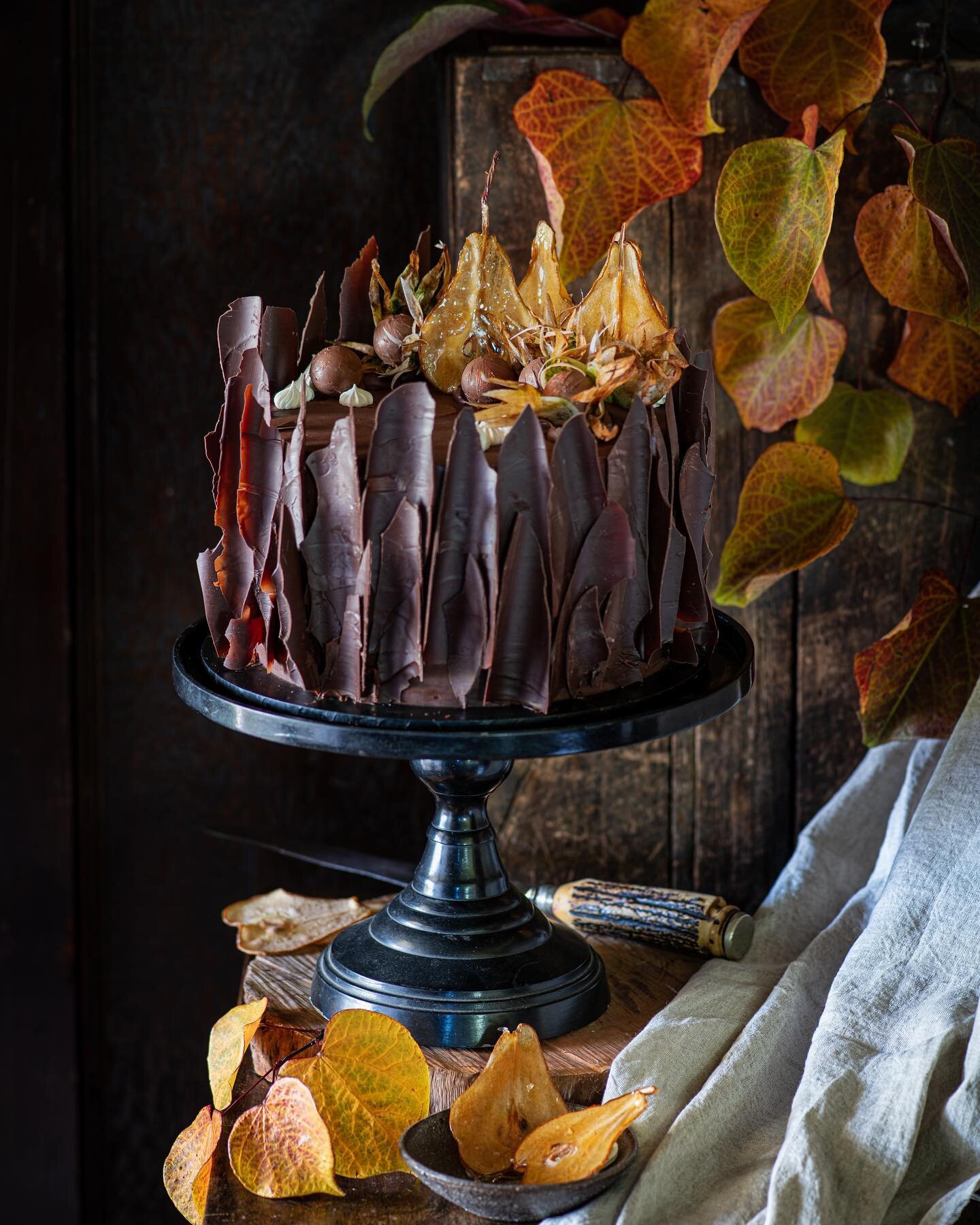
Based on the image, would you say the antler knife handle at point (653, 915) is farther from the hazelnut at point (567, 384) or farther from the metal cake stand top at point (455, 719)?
the hazelnut at point (567, 384)

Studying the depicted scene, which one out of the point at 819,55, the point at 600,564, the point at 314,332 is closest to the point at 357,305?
the point at 314,332

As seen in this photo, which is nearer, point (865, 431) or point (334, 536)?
point (334, 536)

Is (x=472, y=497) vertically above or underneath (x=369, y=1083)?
above

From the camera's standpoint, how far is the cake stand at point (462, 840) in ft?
2.09

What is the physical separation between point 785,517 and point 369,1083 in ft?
1.60

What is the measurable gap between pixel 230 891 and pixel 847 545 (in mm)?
635

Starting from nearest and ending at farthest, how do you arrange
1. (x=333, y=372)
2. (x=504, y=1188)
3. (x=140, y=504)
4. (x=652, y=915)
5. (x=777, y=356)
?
1. (x=504, y=1188)
2. (x=333, y=372)
3. (x=652, y=915)
4. (x=777, y=356)
5. (x=140, y=504)

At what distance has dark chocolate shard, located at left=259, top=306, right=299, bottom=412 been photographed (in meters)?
0.75

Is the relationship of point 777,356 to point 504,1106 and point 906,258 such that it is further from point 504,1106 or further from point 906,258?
point 504,1106

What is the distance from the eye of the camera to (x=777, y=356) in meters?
0.96

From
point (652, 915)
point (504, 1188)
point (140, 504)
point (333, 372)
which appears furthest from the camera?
point (140, 504)

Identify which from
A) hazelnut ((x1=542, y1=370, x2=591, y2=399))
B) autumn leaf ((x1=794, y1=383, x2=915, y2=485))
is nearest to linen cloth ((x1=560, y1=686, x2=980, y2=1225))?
autumn leaf ((x1=794, y1=383, x2=915, y2=485))

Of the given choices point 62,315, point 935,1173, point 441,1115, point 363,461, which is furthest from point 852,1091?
point 62,315

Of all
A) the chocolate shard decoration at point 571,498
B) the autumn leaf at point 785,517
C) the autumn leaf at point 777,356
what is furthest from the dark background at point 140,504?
the chocolate shard decoration at point 571,498
